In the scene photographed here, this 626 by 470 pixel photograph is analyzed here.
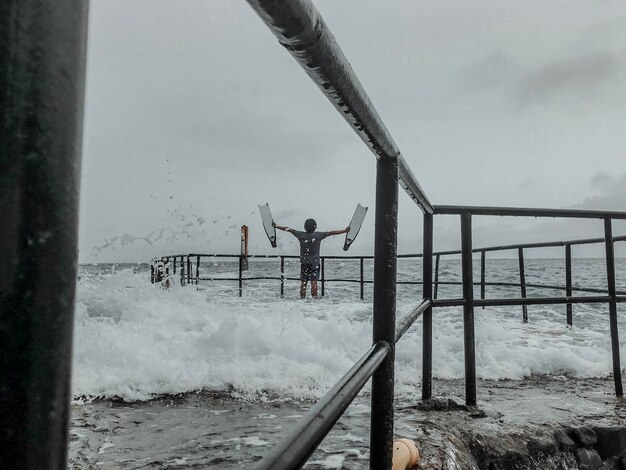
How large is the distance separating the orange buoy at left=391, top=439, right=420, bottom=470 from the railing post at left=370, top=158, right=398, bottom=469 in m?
0.44

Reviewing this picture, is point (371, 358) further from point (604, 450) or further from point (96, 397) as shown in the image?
point (96, 397)

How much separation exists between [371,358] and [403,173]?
0.56 meters

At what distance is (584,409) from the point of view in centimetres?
242

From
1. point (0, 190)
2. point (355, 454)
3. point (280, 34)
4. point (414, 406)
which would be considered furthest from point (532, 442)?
point (0, 190)

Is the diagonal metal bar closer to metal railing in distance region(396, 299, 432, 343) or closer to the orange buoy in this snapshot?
metal railing in distance region(396, 299, 432, 343)

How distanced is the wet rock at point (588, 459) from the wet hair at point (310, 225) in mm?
7176

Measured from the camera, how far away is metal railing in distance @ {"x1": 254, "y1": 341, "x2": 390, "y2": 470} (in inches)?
19.1

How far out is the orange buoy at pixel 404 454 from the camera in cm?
150

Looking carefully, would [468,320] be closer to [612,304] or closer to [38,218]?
[612,304]

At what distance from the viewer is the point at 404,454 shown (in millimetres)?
1543

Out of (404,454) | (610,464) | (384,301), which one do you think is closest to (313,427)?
(384,301)

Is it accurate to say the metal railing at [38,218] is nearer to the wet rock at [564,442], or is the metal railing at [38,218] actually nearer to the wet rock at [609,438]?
the wet rock at [564,442]

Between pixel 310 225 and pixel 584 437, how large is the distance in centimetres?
715

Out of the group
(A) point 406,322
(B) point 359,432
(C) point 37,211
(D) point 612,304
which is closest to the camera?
(C) point 37,211
